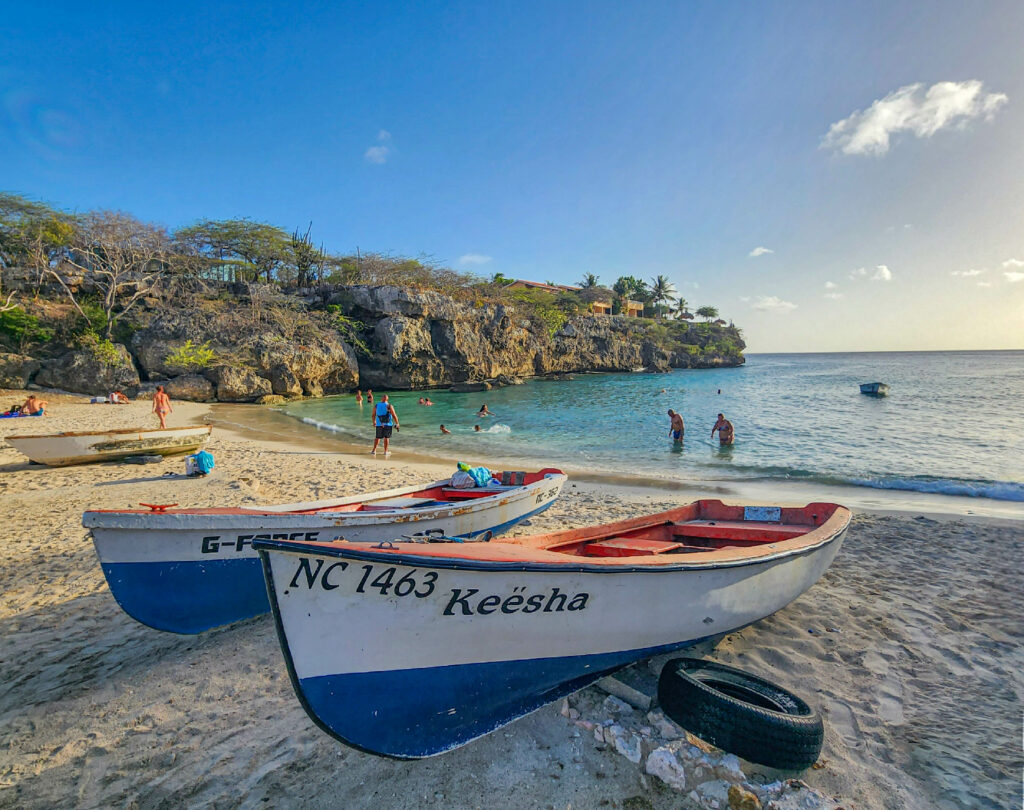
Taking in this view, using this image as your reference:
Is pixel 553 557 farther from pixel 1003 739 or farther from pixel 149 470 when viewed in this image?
pixel 149 470

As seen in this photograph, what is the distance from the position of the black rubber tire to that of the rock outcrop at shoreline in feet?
99.8

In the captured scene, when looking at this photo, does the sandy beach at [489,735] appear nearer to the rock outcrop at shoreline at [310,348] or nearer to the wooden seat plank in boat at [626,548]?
the wooden seat plank in boat at [626,548]

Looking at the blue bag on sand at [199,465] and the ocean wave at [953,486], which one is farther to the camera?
the ocean wave at [953,486]

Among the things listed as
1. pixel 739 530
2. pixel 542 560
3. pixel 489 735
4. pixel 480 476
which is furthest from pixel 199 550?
pixel 739 530

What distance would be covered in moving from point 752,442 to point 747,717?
1650 cm

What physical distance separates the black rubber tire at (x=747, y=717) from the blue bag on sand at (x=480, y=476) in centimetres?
395

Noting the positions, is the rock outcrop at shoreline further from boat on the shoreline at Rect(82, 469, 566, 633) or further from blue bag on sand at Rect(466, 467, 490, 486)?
boat on the shoreline at Rect(82, 469, 566, 633)

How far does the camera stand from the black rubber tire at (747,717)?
2.65 meters

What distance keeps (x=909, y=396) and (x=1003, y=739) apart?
139 ft

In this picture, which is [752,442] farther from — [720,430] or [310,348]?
[310,348]

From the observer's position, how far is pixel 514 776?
8.66ft

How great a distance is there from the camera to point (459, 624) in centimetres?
273

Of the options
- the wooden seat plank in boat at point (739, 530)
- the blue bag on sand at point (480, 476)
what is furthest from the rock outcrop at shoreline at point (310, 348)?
the wooden seat plank in boat at point (739, 530)

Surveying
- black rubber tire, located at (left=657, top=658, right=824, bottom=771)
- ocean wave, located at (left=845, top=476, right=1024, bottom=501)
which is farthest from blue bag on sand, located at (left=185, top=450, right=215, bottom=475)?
ocean wave, located at (left=845, top=476, right=1024, bottom=501)
